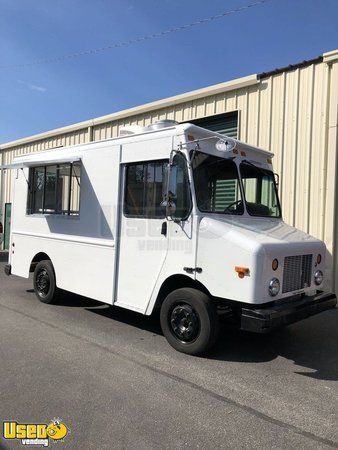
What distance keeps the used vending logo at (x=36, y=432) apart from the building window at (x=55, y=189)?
4057mm

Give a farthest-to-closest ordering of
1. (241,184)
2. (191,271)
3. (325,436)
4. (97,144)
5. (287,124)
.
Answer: (287,124) → (97,144) → (241,184) → (191,271) → (325,436)

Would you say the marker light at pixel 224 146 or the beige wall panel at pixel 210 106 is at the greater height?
the beige wall panel at pixel 210 106

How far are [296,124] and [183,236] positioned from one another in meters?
5.05

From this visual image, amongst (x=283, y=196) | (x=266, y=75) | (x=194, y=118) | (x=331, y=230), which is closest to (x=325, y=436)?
(x=331, y=230)

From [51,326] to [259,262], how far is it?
3468 millimetres

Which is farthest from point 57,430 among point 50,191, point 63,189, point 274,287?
point 50,191

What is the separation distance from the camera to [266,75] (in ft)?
31.1

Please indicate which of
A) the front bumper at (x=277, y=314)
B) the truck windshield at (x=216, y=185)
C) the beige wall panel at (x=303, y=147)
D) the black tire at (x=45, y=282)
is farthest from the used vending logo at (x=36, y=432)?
the beige wall panel at (x=303, y=147)

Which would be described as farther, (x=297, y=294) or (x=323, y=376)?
(x=297, y=294)

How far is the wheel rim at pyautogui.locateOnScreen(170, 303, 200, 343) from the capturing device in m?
5.11

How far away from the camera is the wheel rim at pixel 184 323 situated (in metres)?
5.11

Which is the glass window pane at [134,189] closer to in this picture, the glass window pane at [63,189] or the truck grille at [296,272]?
the glass window pane at [63,189]

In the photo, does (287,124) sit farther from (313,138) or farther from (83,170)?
(83,170)

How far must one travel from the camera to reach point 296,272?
5.18 metres
